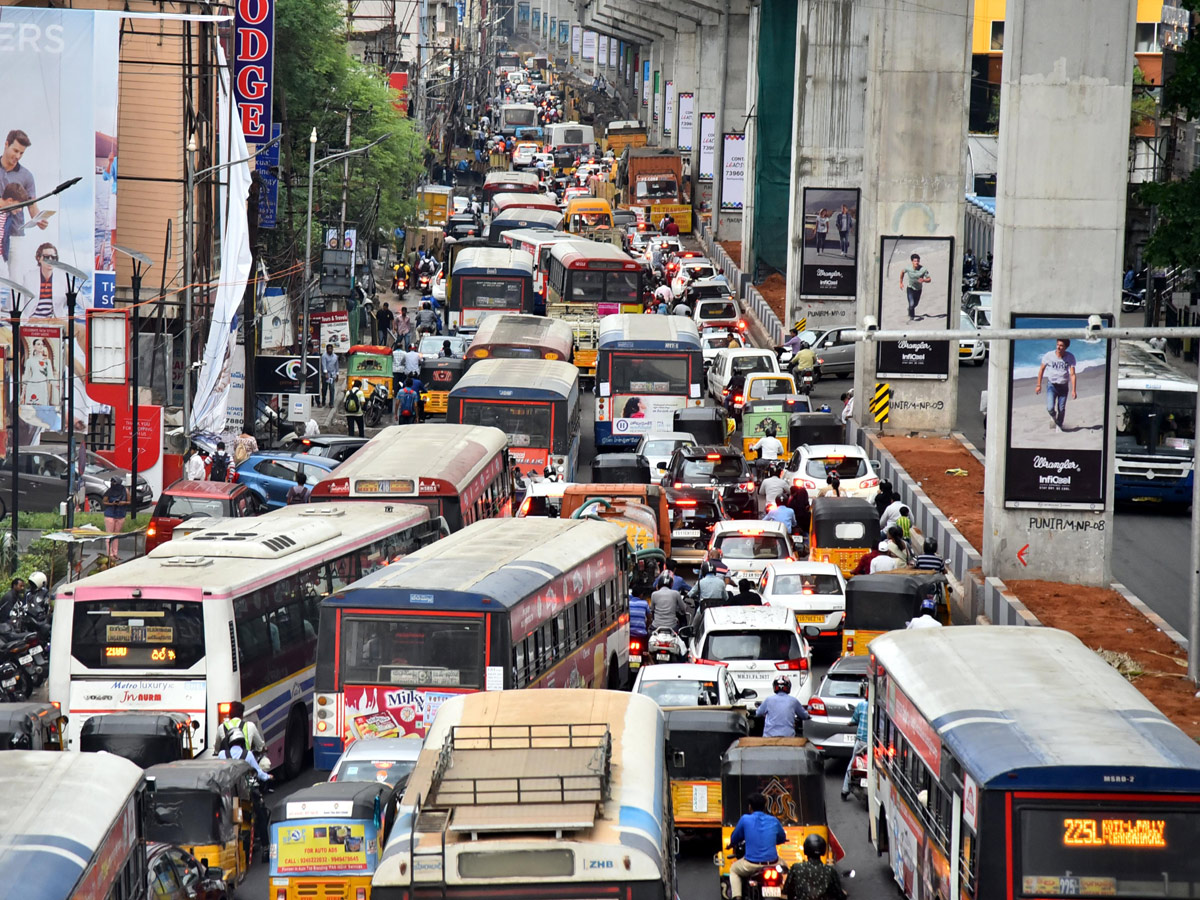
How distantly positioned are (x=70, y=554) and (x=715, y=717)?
13.5 m

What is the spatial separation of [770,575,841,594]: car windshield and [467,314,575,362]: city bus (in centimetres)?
1740

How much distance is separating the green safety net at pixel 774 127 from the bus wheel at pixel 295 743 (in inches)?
1916

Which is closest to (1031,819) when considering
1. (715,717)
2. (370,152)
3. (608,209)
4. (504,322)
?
(715,717)

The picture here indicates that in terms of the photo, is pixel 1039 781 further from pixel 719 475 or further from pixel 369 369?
pixel 369 369

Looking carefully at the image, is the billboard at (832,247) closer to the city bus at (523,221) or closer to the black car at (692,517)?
the city bus at (523,221)

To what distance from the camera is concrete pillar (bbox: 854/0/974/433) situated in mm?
41000

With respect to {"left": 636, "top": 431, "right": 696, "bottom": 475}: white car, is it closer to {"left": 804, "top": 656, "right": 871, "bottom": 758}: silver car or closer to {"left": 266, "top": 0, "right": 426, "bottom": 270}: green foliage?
{"left": 804, "top": 656, "right": 871, "bottom": 758}: silver car

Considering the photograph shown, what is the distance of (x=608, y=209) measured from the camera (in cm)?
7600

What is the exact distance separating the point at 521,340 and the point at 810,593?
59.9 feet

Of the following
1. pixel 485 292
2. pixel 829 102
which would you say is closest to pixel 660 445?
pixel 485 292

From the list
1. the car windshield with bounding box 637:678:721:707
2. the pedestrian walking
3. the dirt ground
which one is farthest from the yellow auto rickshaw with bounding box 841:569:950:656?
the pedestrian walking

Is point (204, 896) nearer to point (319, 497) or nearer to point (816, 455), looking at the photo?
point (319, 497)

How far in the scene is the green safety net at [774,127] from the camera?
68.0 m

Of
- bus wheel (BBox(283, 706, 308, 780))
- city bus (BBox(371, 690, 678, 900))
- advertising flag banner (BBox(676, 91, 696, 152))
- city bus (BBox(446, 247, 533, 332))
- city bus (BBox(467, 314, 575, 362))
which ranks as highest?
advertising flag banner (BBox(676, 91, 696, 152))
